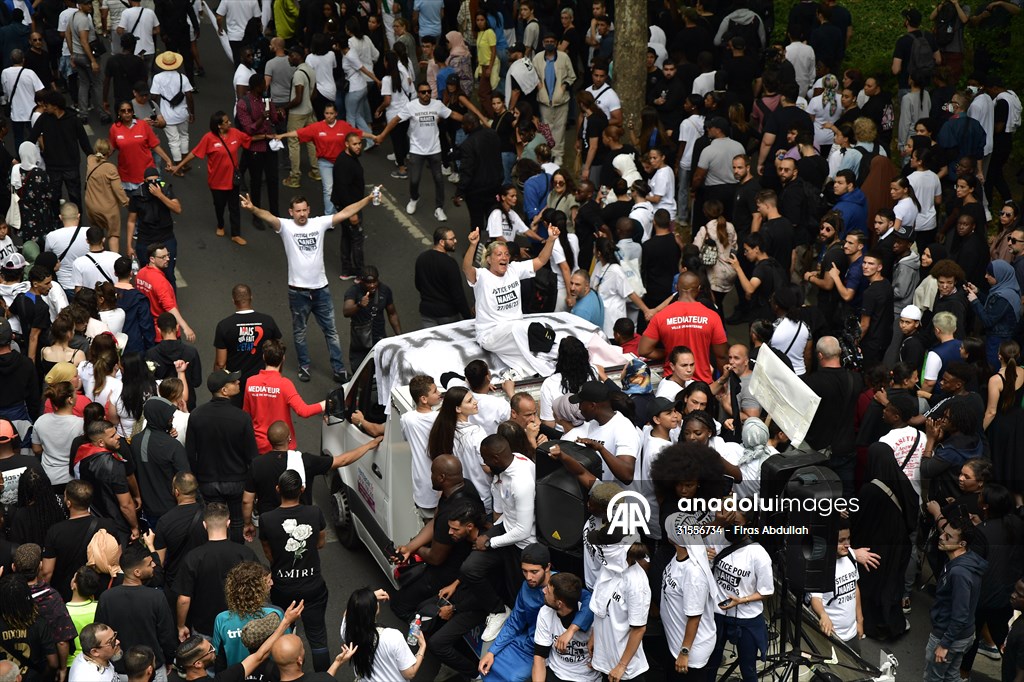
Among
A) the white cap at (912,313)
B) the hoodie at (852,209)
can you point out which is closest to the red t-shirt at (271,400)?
the white cap at (912,313)

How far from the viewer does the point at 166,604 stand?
25.5 feet

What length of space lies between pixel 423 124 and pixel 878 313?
21.2ft

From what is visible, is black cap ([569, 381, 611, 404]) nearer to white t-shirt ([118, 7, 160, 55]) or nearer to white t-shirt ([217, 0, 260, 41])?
white t-shirt ([118, 7, 160, 55])

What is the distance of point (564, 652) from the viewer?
26.0 feet

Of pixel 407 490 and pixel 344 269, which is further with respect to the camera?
pixel 344 269

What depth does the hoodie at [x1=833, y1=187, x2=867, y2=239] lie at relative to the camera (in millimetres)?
12961

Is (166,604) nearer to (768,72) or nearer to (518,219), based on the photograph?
(518,219)

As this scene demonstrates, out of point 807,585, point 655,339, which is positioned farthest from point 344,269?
point 807,585

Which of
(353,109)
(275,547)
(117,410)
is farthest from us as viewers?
(353,109)

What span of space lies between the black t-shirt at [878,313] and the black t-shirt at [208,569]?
6495mm

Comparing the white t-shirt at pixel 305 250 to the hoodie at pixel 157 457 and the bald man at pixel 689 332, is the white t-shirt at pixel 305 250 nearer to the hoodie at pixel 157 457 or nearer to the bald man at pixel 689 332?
the hoodie at pixel 157 457

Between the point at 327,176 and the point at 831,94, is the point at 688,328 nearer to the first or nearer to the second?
the point at 831,94

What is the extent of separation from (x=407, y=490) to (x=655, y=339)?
2.78 m

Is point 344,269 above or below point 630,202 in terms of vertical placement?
below
